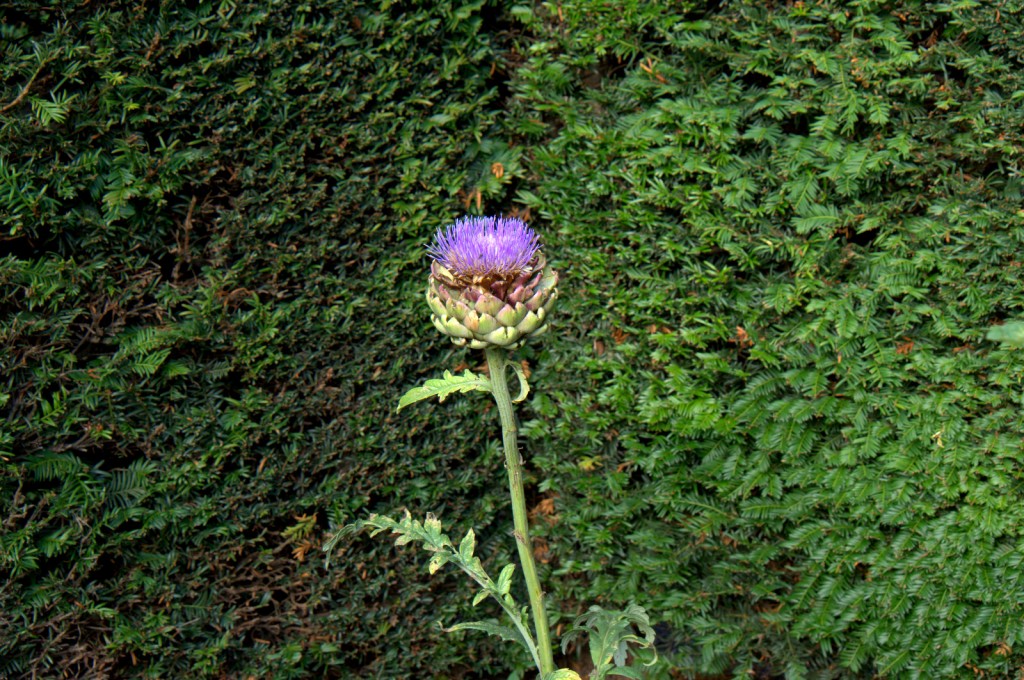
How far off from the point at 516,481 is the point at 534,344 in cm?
110

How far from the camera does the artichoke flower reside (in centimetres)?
191

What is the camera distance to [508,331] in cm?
191

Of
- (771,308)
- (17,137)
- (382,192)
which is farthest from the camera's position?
(382,192)

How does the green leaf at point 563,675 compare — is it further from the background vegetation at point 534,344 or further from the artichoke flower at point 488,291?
the background vegetation at point 534,344

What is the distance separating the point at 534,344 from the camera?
3.08 metres

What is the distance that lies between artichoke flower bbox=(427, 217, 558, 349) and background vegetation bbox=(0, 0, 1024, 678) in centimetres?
85

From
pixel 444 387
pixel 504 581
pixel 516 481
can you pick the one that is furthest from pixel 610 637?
pixel 444 387

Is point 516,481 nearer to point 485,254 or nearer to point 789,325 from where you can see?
point 485,254

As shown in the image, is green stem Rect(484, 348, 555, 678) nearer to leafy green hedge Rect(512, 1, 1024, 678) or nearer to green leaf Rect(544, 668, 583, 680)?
green leaf Rect(544, 668, 583, 680)

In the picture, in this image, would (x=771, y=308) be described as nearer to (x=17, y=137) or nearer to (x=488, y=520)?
(x=488, y=520)

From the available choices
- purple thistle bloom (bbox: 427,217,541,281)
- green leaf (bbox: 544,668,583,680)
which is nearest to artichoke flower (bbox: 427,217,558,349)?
purple thistle bloom (bbox: 427,217,541,281)

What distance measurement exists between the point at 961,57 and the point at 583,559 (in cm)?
193

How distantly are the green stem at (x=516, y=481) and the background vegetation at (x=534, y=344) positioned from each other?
0.86 meters

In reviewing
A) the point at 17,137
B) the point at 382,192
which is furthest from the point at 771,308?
the point at 17,137
